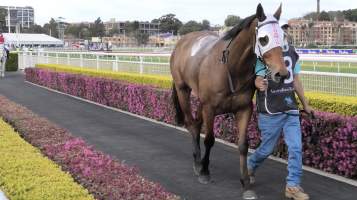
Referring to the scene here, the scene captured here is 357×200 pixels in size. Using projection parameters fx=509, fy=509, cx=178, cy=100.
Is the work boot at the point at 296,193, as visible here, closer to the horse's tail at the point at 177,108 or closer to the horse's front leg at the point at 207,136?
the horse's front leg at the point at 207,136

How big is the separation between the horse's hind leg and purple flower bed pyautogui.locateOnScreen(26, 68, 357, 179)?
2.52ft

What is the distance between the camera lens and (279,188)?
205 inches

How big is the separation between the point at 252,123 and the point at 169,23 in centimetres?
8280

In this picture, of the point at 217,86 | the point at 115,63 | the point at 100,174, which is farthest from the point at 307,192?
the point at 115,63

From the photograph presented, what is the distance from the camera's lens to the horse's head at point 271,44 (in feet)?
13.4

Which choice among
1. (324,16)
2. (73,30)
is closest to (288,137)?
(324,16)

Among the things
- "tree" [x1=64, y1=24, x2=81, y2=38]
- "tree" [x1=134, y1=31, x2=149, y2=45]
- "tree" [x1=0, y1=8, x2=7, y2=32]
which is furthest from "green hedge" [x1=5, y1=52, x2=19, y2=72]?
"tree" [x1=64, y1=24, x2=81, y2=38]

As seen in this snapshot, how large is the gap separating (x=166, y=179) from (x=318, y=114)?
1.87 m

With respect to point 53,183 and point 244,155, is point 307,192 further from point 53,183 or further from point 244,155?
point 53,183

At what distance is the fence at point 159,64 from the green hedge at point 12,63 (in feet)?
1.45

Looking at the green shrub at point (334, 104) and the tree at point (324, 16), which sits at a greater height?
the tree at point (324, 16)

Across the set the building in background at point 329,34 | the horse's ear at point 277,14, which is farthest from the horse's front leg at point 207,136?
the building in background at point 329,34

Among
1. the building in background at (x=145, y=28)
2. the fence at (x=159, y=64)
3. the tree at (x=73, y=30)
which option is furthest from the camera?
the tree at (x=73, y=30)

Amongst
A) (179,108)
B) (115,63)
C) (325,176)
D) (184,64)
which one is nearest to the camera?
(325,176)
